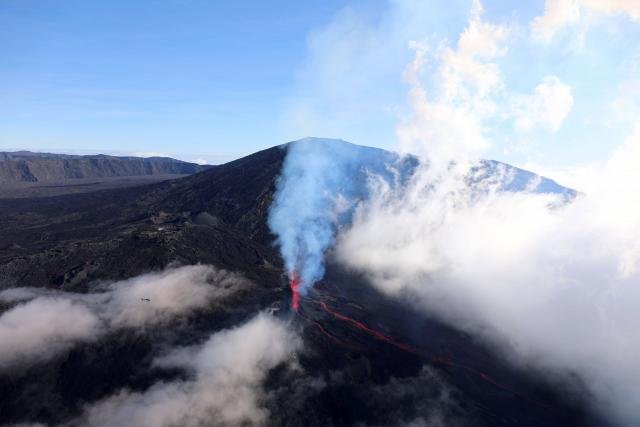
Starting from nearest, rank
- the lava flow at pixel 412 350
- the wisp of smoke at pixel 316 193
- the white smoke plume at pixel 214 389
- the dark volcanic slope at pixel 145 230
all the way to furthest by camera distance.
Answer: the white smoke plume at pixel 214 389, the lava flow at pixel 412 350, the dark volcanic slope at pixel 145 230, the wisp of smoke at pixel 316 193

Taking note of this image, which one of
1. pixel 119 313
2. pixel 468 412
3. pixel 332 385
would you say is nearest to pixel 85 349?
pixel 119 313

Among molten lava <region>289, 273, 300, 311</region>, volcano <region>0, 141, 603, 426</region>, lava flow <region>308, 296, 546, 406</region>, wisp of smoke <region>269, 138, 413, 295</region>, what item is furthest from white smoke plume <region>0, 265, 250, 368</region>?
wisp of smoke <region>269, 138, 413, 295</region>

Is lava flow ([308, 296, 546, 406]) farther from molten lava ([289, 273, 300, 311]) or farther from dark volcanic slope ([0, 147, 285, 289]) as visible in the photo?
dark volcanic slope ([0, 147, 285, 289])

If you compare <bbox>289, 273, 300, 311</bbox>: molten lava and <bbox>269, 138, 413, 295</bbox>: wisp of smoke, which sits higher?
<bbox>269, 138, 413, 295</bbox>: wisp of smoke

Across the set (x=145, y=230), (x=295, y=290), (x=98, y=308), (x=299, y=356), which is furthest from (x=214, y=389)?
(x=145, y=230)

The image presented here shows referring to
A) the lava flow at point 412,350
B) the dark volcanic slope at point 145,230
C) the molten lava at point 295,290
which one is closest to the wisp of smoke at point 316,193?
the molten lava at point 295,290

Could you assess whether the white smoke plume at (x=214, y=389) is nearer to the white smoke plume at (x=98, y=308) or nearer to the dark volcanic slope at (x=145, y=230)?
the white smoke plume at (x=98, y=308)

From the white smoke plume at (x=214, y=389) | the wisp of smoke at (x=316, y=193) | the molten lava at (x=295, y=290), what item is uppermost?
the wisp of smoke at (x=316, y=193)

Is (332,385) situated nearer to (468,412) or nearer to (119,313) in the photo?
(468,412)
